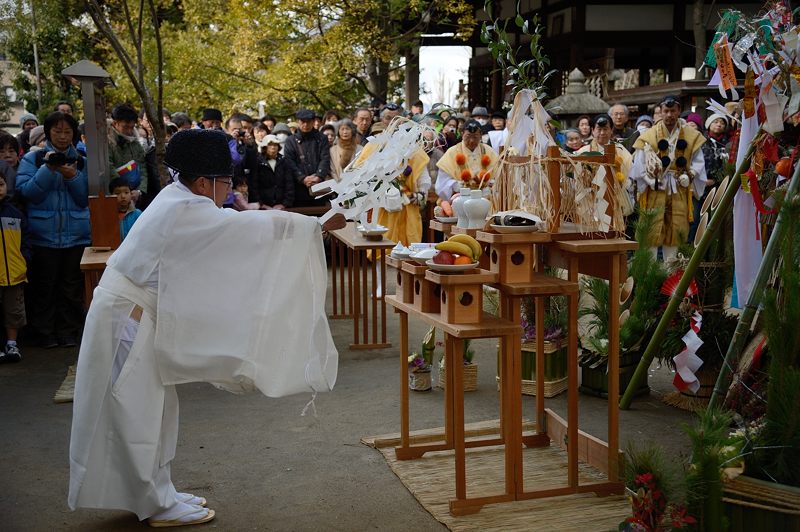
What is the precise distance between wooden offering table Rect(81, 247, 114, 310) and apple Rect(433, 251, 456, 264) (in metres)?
2.32

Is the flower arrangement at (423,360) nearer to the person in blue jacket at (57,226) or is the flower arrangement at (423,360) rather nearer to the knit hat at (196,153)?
the knit hat at (196,153)

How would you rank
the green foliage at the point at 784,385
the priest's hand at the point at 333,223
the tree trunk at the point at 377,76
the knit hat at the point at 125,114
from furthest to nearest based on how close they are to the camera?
1. the tree trunk at the point at 377,76
2. the knit hat at the point at 125,114
3. the priest's hand at the point at 333,223
4. the green foliage at the point at 784,385

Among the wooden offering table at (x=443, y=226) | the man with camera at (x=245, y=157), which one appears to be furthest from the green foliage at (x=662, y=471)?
the man with camera at (x=245, y=157)

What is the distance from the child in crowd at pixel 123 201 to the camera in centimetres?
655

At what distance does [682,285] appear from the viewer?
4453mm

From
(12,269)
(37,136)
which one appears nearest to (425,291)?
(12,269)

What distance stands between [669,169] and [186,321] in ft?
21.5

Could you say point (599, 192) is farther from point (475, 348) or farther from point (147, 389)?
point (475, 348)

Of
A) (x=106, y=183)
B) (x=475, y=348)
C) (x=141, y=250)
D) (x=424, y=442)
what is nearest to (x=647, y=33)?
(x=475, y=348)

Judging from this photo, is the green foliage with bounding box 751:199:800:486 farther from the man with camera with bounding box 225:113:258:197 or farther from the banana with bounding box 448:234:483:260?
the man with camera with bounding box 225:113:258:197

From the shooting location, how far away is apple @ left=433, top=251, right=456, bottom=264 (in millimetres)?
3586

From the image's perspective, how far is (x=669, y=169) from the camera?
8742 mm

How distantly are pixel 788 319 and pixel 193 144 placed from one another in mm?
2261

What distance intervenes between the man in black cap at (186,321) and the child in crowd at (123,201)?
319 cm
